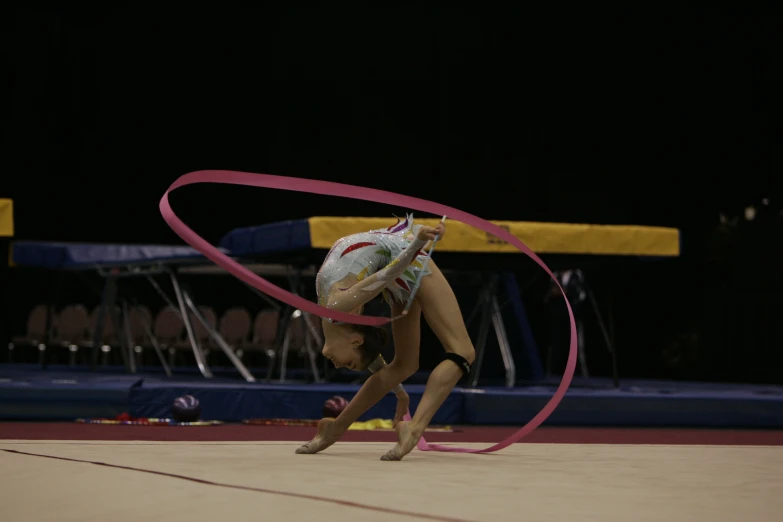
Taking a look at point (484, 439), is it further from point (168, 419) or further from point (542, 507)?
point (542, 507)

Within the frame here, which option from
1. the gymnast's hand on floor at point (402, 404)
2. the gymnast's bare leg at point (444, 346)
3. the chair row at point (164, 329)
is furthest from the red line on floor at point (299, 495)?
the chair row at point (164, 329)

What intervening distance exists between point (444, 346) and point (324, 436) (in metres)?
0.65

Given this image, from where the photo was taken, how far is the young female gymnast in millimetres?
4520

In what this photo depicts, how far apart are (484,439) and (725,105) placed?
8269mm

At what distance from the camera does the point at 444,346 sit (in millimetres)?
4723

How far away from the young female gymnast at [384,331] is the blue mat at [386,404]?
3.07 metres

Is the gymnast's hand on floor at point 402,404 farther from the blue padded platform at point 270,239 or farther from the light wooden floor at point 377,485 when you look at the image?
the blue padded platform at point 270,239

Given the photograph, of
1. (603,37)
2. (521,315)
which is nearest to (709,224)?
(603,37)

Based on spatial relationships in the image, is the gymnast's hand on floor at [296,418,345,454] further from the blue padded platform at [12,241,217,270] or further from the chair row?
the chair row

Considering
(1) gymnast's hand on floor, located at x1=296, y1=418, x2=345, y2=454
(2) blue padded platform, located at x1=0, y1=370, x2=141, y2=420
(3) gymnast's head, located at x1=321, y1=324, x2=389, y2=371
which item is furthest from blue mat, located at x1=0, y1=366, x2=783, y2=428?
(3) gymnast's head, located at x1=321, y1=324, x2=389, y2=371

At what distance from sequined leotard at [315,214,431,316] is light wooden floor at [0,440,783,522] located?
712 millimetres

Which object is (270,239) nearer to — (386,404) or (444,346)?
(386,404)

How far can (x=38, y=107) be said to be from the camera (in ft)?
45.6

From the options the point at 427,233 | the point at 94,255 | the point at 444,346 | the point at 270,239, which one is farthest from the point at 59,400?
the point at 427,233
